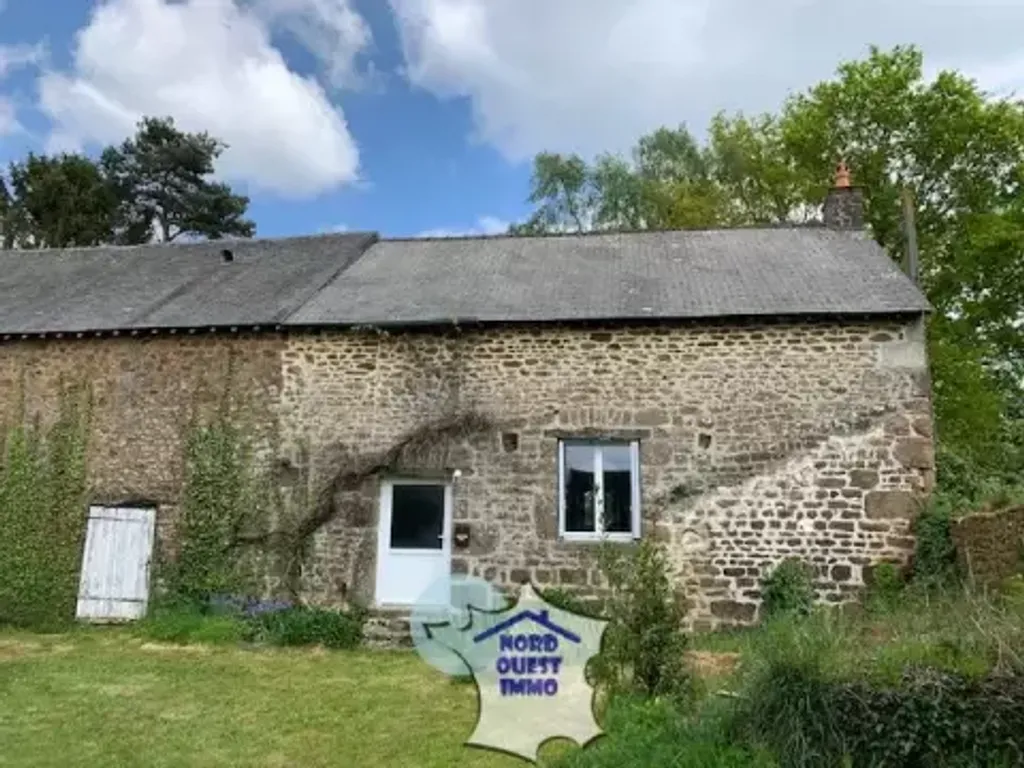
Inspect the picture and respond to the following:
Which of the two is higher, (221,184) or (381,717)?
(221,184)

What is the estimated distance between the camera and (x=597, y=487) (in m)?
10.1

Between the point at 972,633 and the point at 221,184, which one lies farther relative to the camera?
the point at 221,184

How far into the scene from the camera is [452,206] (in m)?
19.4

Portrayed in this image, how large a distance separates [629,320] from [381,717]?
18.5 ft

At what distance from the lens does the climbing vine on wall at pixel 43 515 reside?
35.0 ft

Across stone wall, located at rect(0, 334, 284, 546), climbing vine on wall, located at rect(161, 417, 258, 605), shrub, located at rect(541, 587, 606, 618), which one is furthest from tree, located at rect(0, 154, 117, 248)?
shrub, located at rect(541, 587, 606, 618)

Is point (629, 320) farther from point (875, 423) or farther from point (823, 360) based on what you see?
point (875, 423)

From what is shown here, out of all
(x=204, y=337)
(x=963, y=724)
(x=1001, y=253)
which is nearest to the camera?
(x=963, y=724)

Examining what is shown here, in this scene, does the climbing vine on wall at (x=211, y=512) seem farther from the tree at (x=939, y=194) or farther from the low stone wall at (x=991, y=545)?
the tree at (x=939, y=194)

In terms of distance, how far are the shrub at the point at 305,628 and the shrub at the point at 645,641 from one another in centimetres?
471

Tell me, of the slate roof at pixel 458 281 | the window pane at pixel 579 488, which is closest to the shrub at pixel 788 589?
the window pane at pixel 579 488

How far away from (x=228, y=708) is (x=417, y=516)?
406 centimetres

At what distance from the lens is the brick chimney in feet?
44.4

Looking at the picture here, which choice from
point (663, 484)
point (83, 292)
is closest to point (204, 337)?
point (83, 292)
